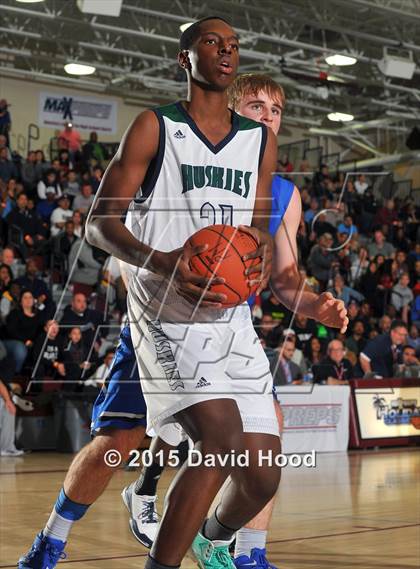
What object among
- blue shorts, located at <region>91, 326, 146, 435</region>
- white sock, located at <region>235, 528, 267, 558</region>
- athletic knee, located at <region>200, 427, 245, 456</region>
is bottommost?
white sock, located at <region>235, 528, 267, 558</region>

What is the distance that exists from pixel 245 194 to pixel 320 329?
11966 mm

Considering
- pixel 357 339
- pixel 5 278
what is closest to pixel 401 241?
pixel 357 339

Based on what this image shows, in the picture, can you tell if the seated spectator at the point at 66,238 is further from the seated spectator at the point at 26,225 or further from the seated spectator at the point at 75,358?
the seated spectator at the point at 75,358

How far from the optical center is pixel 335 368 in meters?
13.4

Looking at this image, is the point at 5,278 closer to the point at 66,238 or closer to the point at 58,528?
the point at 66,238

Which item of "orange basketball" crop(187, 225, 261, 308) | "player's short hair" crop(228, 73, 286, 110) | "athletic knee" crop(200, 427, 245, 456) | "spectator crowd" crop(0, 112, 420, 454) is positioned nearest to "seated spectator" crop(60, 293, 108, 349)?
"spectator crowd" crop(0, 112, 420, 454)

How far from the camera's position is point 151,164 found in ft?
10.9

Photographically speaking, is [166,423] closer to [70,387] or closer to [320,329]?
[70,387]

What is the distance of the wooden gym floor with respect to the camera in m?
4.95

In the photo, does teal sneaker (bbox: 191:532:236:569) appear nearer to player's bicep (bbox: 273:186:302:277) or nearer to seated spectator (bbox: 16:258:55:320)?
player's bicep (bbox: 273:186:302:277)

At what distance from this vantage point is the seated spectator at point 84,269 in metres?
15.0

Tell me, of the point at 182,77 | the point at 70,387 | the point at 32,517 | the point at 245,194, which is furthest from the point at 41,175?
the point at 245,194

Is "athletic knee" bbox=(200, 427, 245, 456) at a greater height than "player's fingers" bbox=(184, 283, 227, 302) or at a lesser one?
lesser

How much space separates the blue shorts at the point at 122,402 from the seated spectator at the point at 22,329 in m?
8.21
